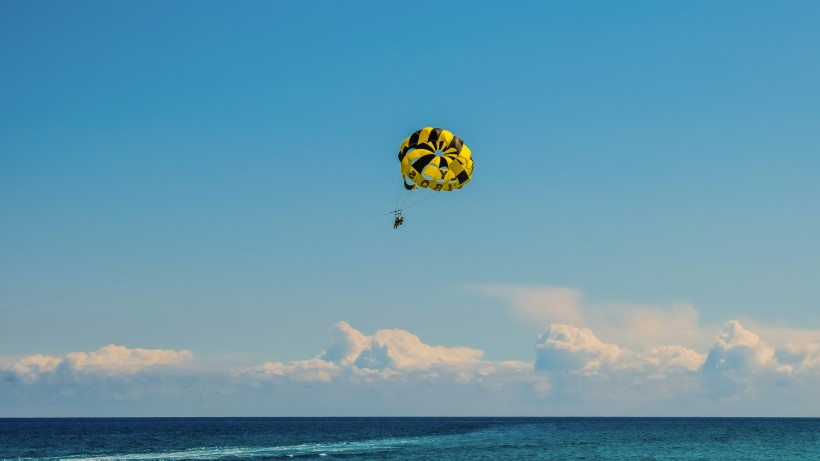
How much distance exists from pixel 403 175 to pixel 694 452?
60.2 meters

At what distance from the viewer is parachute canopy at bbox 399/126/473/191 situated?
38812 mm

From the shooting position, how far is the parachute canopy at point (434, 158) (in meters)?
38.8

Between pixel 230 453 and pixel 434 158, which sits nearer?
pixel 434 158

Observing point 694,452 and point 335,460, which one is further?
point 694,452

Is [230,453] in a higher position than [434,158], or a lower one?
lower

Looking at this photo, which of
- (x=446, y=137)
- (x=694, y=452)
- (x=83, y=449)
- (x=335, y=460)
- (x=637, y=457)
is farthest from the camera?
(x=83, y=449)

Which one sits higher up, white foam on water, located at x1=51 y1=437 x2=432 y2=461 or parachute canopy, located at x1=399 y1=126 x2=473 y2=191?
parachute canopy, located at x1=399 y1=126 x2=473 y2=191

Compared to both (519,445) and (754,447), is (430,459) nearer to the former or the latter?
(519,445)

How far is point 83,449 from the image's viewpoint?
89500 mm

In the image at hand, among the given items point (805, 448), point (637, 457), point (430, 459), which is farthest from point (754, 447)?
point (430, 459)

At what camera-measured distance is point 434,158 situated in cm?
3881

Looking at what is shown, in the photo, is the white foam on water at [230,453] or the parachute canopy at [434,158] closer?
the parachute canopy at [434,158]

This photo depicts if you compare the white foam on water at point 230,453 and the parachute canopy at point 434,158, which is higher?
the parachute canopy at point 434,158

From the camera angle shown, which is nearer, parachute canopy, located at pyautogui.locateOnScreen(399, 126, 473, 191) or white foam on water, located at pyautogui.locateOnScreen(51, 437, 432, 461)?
parachute canopy, located at pyautogui.locateOnScreen(399, 126, 473, 191)
